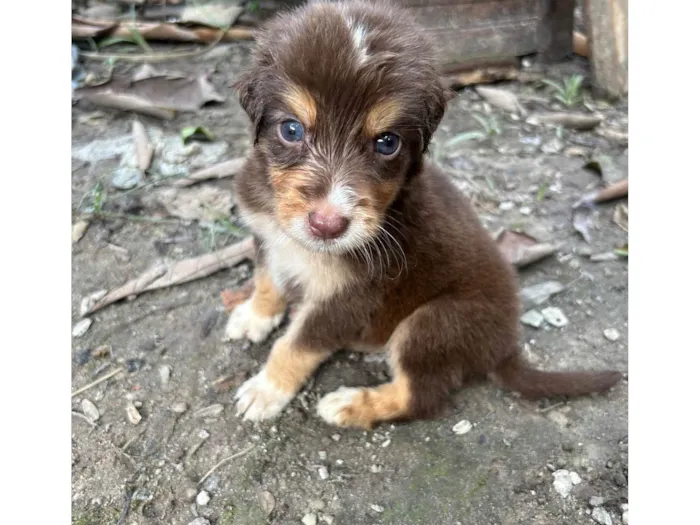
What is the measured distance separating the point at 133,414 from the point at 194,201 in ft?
6.17

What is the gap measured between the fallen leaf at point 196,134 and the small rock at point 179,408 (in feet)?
8.47

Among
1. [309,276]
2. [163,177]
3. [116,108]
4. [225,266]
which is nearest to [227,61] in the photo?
[116,108]

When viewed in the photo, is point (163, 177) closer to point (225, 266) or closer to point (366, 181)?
point (225, 266)

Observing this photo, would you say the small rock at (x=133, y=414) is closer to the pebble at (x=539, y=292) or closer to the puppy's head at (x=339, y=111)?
the puppy's head at (x=339, y=111)

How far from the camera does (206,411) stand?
11.3ft

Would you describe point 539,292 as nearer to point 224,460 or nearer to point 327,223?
point 327,223

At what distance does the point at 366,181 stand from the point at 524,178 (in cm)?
297

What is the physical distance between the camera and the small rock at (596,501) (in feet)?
10.2

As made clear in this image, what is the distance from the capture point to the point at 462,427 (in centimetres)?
343

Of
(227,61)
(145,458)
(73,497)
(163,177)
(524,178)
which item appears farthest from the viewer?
(227,61)

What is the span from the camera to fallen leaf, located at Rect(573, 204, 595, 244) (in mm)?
4698

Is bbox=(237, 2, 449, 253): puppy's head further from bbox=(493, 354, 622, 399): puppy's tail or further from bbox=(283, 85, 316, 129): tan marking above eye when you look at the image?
bbox=(493, 354, 622, 399): puppy's tail

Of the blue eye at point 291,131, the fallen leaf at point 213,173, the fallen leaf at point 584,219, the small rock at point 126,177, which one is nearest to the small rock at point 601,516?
the fallen leaf at point 584,219

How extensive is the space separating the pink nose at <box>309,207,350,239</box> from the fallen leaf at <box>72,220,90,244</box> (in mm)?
2427
